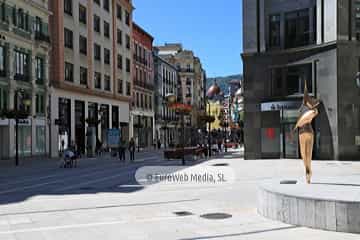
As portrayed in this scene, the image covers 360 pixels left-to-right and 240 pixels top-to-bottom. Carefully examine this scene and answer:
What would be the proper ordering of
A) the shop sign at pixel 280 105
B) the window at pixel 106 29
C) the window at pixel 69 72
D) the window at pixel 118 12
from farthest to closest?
the window at pixel 118 12, the window at pixel 106 29, the window at pixel 69 72, the shop sign at pixel 280 105

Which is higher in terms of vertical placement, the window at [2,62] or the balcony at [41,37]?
the balcony at [41,37]

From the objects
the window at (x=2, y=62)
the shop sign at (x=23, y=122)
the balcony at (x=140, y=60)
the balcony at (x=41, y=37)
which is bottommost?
the shop sign at (x=23, y=122)

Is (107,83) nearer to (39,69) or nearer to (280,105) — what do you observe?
(39,69)

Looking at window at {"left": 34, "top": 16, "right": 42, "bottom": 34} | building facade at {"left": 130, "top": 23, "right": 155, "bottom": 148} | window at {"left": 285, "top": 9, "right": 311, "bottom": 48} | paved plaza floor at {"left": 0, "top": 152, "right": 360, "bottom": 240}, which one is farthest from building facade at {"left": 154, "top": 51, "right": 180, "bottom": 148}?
paved plaza floor at {"left": 0, "top": 152, "right": 360, "bottom": 240}

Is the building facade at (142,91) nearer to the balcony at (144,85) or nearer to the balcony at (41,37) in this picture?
the balcony at (144,85)

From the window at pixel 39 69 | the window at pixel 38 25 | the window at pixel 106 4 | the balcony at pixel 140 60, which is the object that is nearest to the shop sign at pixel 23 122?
the window at pixel 39 69

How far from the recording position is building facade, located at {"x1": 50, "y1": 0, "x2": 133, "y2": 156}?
151 feet

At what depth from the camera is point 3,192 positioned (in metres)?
17.3

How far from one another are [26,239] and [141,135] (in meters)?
64.3

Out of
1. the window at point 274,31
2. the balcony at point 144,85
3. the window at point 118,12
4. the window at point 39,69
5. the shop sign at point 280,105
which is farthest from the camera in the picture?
the balcony at point 144,85

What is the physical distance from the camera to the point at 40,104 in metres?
42.5

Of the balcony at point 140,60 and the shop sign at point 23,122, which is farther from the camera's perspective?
the balcony at point 140,60

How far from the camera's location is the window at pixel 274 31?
33812mm

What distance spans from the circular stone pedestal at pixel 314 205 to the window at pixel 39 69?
34.6 m
